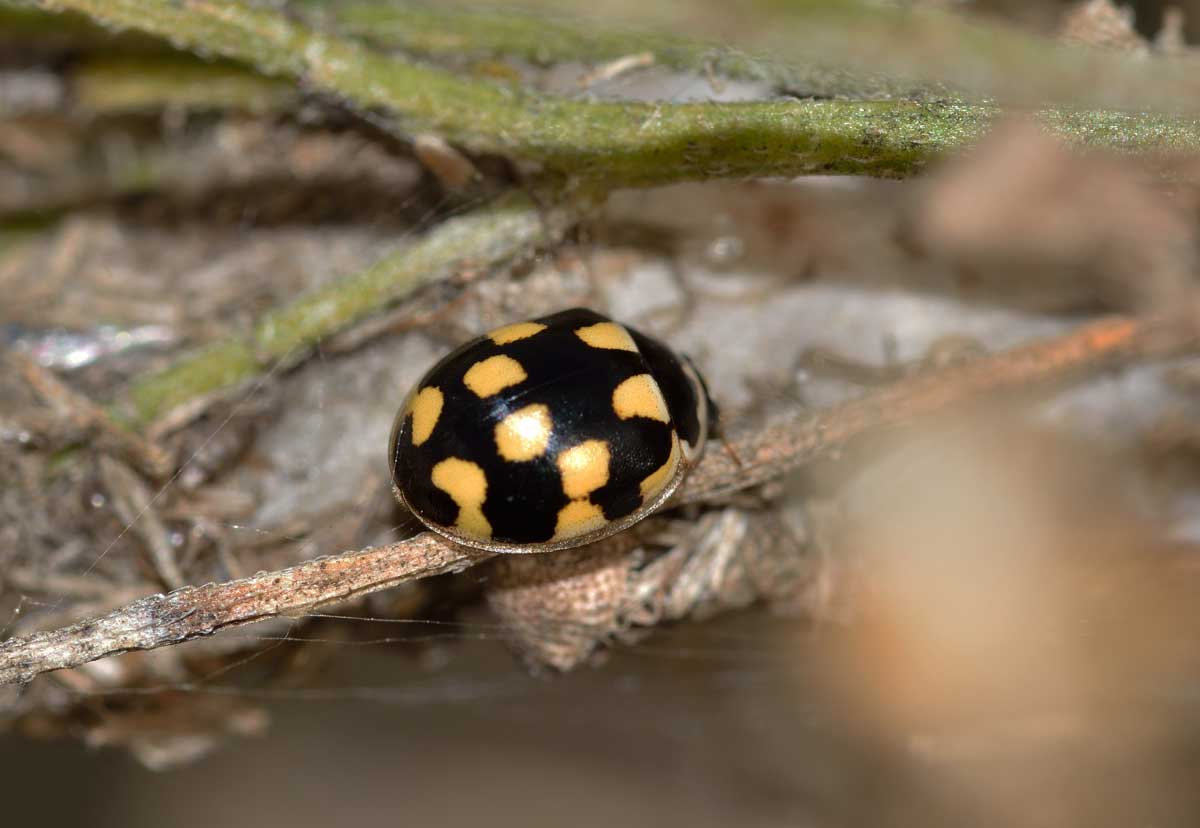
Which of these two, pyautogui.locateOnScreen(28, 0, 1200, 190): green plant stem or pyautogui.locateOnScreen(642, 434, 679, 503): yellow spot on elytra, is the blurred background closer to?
pyautogui.locateOnScreen(28, 0, 1200, 190): green plant stem

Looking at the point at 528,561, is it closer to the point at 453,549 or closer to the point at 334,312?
the point at 453,549

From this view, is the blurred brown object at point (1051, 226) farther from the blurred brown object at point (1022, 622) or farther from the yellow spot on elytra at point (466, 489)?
the yellow spot on elytra at point (466, 489)

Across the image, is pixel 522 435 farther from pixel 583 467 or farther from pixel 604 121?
pixel 604 121

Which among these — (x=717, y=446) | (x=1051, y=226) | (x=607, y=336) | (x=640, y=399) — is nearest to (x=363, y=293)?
(x=607, y=336)

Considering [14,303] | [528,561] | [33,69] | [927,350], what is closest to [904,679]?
[927,350]

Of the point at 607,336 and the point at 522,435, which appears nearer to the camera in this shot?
the point at 522,435

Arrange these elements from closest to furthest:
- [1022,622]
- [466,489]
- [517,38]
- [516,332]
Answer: [466,489], [516,332], [517,38], [1022,622]
